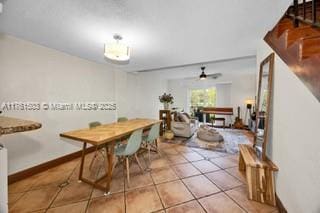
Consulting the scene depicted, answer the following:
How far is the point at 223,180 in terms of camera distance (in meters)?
2.22

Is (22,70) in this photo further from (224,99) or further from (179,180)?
(224,99)

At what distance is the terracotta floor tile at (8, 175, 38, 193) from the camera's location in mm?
2010

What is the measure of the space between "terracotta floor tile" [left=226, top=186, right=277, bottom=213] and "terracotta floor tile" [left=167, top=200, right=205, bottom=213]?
52 centimetres

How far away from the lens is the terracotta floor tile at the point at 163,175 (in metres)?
2.26

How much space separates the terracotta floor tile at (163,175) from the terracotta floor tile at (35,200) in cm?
141

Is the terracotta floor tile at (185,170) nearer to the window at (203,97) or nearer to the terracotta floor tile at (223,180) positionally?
the terracotta floor tile at (223,180)

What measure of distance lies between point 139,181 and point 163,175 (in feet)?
1.37

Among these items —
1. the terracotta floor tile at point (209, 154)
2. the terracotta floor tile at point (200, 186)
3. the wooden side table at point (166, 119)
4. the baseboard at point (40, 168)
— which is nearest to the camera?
the terracotta floor tile at point (200, 186)

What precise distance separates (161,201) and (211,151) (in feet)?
6.80

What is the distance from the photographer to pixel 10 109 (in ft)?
7.25

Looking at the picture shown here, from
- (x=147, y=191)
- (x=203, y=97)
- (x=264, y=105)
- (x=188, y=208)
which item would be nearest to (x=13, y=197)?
(x=147, y=191)

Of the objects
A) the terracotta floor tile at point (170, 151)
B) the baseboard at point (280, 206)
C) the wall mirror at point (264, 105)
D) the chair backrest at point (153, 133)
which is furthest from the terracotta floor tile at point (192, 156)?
the baseboard at point (280, 206)

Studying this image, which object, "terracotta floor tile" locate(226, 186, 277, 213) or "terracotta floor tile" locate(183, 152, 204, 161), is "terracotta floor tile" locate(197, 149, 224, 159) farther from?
"terracotta floor tile" locate(226, 186, 277, 213)

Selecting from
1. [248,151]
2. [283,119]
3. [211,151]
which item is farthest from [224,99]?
[283,119]
